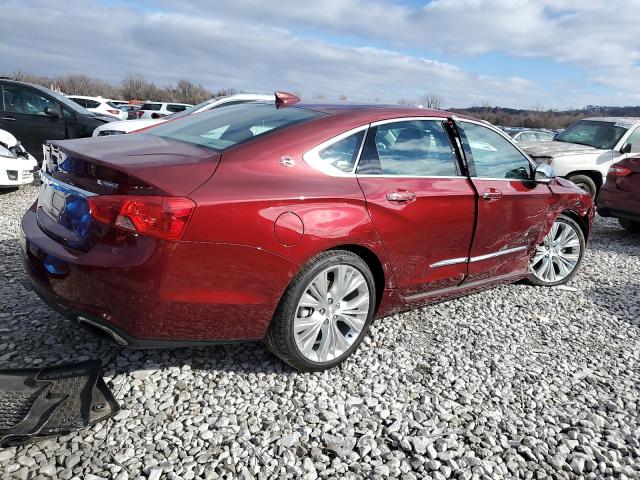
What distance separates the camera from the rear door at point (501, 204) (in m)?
3.73

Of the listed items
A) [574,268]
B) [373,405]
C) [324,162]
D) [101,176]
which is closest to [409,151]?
[324,162]

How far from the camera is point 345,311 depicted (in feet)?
9.99

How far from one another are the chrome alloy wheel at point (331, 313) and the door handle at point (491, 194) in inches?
48.3

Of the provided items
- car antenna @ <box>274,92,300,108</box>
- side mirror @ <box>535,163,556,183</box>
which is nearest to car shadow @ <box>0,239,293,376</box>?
car antenna @ <box>274,92,300,108</box>

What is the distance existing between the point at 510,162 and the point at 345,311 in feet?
6.57

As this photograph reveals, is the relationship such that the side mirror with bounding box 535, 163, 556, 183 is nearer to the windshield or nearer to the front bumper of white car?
the windshield

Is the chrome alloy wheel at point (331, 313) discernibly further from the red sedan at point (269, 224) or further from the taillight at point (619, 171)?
the taillight at point (619, 171)

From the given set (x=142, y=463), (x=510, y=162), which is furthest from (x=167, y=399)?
(x=510, y=162)

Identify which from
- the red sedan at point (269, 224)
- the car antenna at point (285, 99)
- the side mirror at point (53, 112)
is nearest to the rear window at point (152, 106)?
the side mirror at point (53, 112)

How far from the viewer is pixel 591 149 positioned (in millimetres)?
8938

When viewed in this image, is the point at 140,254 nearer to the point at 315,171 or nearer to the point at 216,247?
the point at 216,247

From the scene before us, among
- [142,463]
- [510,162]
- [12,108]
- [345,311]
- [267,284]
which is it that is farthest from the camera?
[12,108]

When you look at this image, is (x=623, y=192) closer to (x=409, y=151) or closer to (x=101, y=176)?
(x=409, y=151)

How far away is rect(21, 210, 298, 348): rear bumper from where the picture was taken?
7.67 feet
